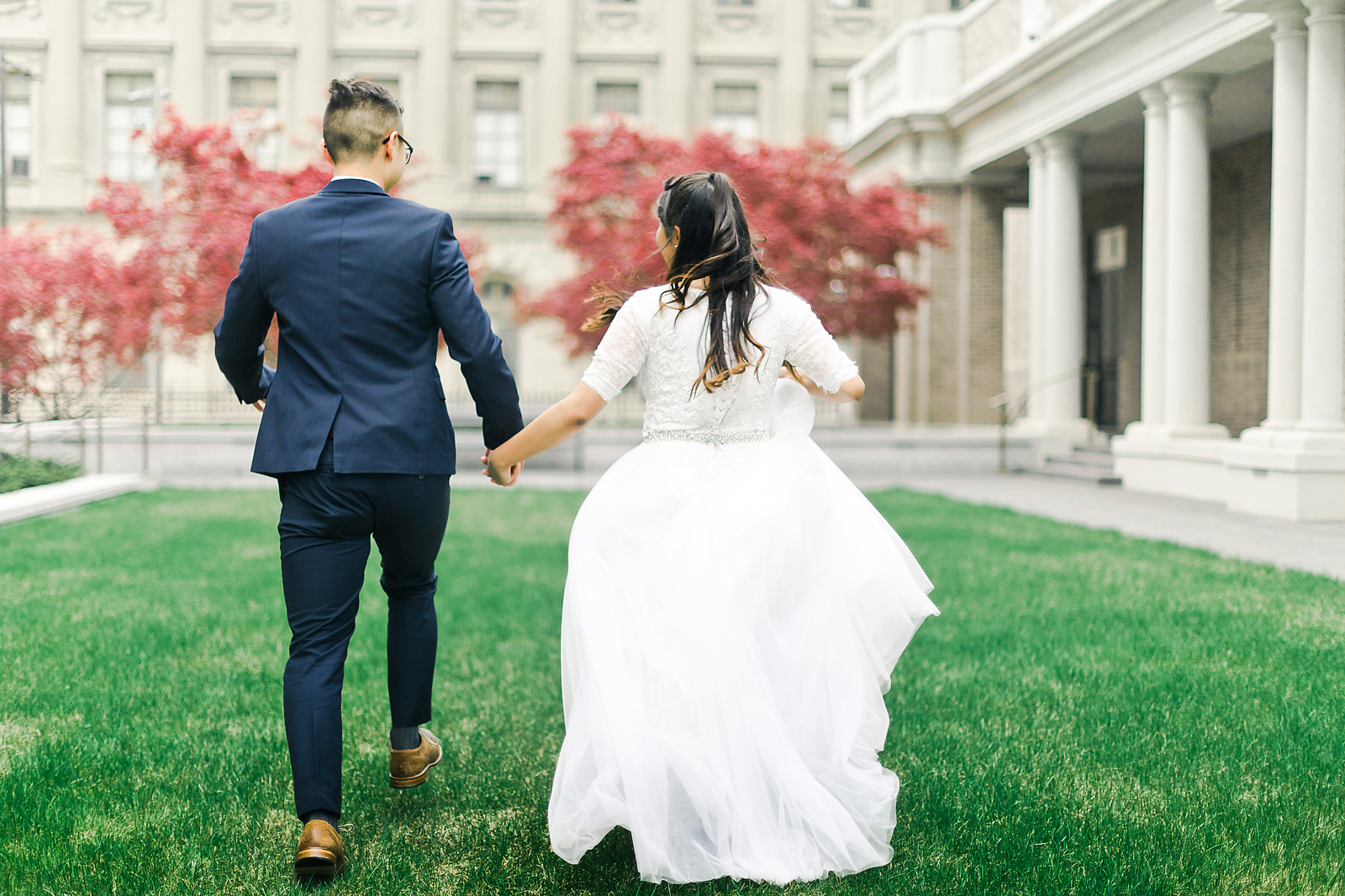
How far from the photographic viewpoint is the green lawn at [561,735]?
3188 mm

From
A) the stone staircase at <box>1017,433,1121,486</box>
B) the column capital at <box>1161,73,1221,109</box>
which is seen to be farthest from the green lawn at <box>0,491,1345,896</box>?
the column capital at <box>1161,73,1221,109</box>

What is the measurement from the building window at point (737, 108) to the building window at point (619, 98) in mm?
2418

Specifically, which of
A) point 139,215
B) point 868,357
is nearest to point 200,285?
point 139,215

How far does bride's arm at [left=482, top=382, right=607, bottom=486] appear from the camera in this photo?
10.3 ft

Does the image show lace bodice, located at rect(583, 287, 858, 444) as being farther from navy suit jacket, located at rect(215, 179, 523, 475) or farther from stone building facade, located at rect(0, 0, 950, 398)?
stone building facade, located at rect(0, 0, 950, 398)

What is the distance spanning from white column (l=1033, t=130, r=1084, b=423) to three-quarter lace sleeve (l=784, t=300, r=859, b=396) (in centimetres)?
1551

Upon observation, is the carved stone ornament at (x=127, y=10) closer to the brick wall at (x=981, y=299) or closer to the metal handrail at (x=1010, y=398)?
the brick wall at (x=981, y=299)

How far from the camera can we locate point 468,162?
32031 millimetres

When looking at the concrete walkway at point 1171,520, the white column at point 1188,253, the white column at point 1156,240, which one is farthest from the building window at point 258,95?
the white column at point 1188,253

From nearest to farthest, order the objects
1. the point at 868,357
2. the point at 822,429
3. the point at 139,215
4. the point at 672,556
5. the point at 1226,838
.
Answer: the point at 672,556 < the point at 1226,838 < the point at 139,215 < the point at 822,429 < the point at 868,357

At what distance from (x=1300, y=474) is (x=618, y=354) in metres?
10.4

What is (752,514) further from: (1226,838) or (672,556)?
(1226,838)

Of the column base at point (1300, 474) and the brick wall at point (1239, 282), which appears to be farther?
the brick wall at point (1239, 282)

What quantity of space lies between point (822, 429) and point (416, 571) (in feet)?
57.5
